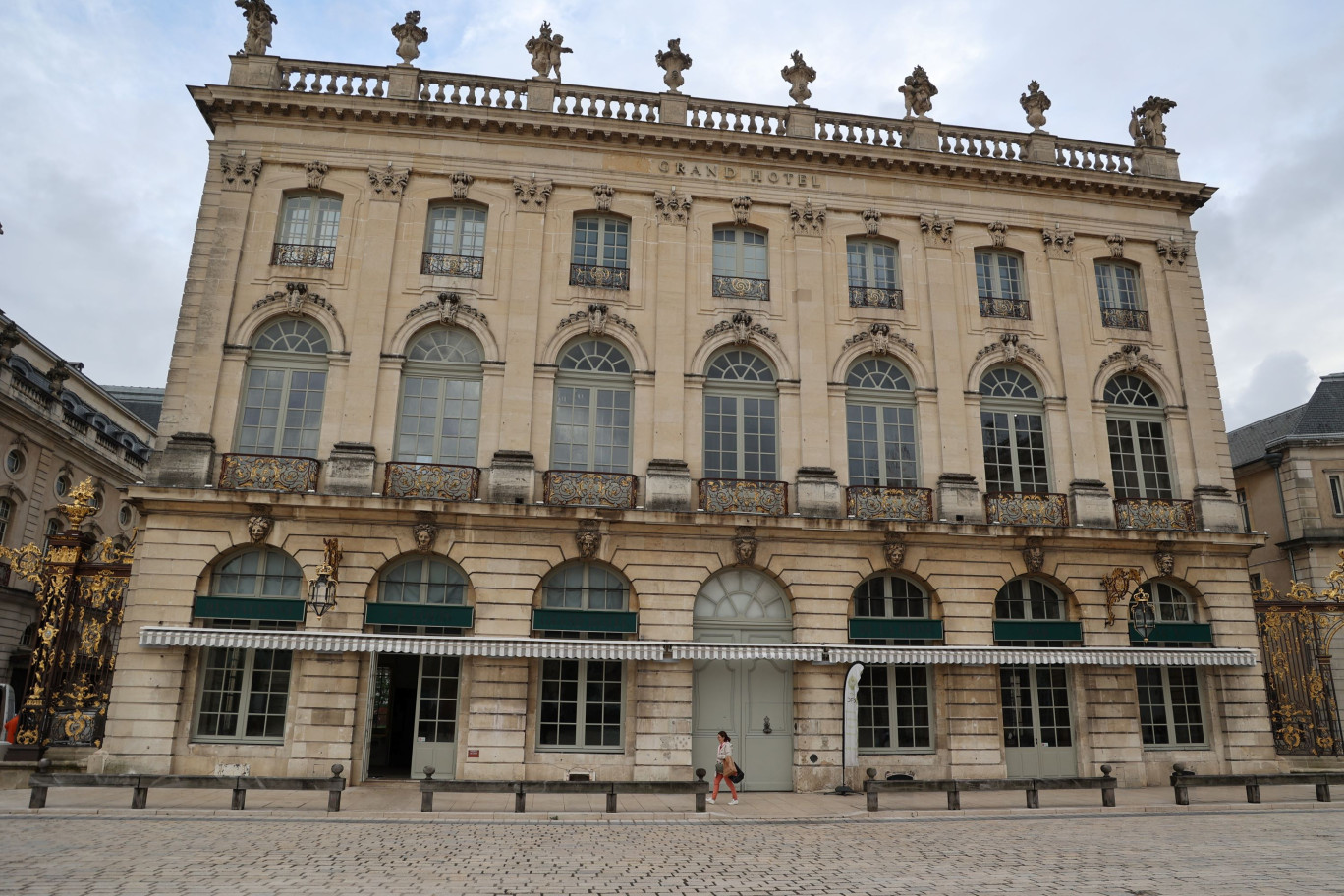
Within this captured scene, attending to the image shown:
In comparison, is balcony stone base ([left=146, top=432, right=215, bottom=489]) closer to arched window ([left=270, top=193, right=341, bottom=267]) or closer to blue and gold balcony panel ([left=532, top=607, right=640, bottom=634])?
arched window ([left=270, top=193, right=341, bottom=267])

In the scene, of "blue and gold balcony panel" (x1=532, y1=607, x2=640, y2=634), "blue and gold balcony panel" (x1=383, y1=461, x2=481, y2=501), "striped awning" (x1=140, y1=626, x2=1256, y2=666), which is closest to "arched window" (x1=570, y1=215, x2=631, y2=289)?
"blue and gold balcony panel" (x1=383, y1=461, x2=481, y2=501)

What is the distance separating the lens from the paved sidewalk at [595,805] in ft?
44.5

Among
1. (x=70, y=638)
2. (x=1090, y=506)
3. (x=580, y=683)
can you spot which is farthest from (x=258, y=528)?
(x=1090, y=506)

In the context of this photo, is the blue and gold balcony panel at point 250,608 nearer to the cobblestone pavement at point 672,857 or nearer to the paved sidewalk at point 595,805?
the paved sidewalk at point 595,805

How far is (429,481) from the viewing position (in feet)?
59.6

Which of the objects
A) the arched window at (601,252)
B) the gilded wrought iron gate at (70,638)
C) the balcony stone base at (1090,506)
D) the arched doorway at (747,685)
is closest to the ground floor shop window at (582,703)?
the arched doorway at (747,685)

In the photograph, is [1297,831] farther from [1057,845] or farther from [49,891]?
[49,891]

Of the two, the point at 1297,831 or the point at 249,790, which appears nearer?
the point at 1297,831

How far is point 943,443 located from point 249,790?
15646 mm

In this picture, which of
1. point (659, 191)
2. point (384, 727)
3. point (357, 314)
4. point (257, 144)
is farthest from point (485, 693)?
point (257, 144)

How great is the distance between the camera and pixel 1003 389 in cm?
2134

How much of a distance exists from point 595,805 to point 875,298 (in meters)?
12.9

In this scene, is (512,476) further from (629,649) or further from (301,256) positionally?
(301,256)

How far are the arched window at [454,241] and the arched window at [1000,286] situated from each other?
39.1 ft
